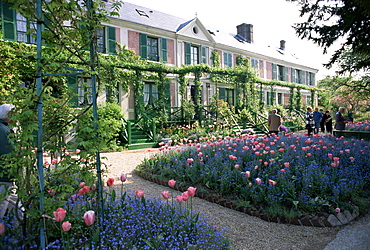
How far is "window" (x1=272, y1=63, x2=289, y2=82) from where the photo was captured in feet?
79.3

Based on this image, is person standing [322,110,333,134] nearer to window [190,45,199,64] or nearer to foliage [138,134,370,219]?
foliage [138,134,370,219]

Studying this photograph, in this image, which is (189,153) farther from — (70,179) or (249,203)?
(70,179)

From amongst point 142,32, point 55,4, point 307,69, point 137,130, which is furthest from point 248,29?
point 55,4

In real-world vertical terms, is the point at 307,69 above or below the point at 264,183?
above

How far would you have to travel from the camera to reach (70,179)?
204 centimetres

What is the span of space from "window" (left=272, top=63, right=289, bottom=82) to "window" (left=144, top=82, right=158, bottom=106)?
13.3 meters

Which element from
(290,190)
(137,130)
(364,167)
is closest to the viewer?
(290,190)

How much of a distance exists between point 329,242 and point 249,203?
1.14m

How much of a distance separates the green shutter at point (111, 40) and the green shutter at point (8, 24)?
13.7 ft

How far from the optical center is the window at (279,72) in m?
24.2

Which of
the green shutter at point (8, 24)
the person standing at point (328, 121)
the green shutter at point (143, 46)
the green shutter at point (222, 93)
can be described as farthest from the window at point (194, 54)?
the green shutter at point (8, 24)

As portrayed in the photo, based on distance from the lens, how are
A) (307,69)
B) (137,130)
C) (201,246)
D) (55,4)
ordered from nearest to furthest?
(55,4)
(201,246)
(137,130)
(307,69)

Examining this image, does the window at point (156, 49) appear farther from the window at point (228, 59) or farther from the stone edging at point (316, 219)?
the stone edging at point (316, 219)

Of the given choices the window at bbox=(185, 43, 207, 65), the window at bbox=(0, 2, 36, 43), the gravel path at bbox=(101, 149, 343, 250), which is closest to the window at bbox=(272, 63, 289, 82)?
the window at bbox=(185, 43, 207, 65)
